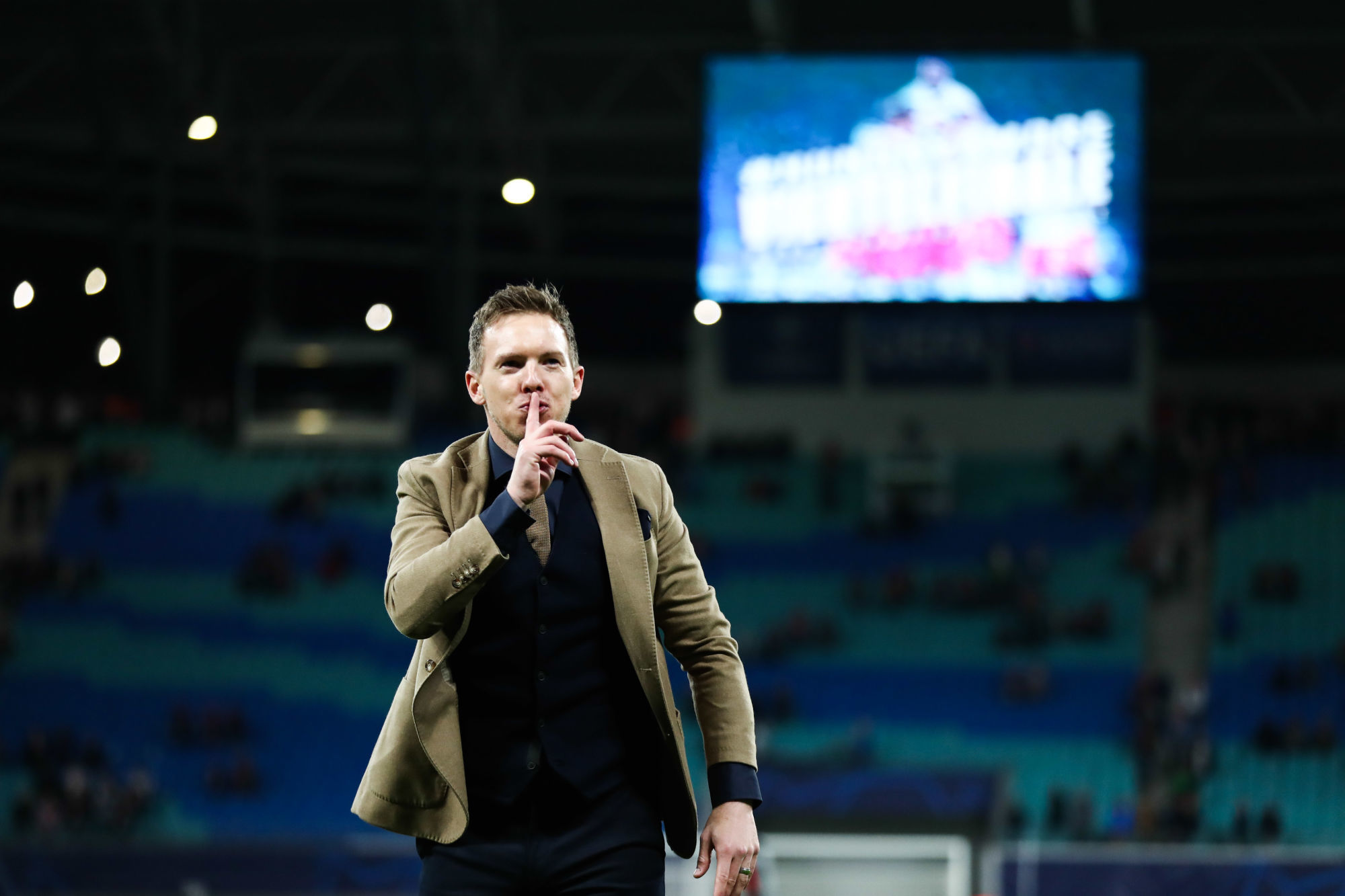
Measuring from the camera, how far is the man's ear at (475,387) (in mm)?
2664

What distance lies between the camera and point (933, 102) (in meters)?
17.7

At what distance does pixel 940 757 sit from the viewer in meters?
19.8

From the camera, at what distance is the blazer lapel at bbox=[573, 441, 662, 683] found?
2584 mm

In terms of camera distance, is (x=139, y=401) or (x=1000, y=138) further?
(x=139, y=401)

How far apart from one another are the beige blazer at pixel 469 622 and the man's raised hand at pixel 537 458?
0.21 feet

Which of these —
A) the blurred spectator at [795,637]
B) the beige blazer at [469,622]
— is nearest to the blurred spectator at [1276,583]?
the blurred spectator at [795,637]

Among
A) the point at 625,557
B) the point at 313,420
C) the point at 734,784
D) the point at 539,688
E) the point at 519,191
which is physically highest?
the point at 313,420

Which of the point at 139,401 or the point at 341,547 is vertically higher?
the point at 139,401

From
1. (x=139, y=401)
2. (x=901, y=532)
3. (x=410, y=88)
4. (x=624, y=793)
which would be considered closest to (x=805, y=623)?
(x=901, y=532)

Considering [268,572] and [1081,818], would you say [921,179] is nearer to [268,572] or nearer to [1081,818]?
[1081,818]

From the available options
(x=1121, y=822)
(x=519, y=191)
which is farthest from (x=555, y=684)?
(x=1121, y=822)

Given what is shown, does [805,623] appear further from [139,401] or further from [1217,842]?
[139,401]

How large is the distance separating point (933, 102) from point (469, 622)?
15893 mm

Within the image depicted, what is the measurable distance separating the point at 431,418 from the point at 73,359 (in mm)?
6239
